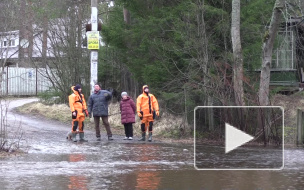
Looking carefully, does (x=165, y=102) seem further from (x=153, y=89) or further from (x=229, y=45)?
(x=229, y=45)

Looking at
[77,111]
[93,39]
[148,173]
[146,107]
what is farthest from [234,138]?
[93,39]

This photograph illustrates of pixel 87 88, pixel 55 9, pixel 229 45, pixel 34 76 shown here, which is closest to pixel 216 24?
pixel 229 45

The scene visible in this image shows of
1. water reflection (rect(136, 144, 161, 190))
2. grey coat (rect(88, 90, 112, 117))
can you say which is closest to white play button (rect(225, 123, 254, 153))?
water reflection (rect(136, 144, 161, 190))

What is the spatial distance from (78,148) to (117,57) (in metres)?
10.6

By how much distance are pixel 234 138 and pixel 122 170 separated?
4.44m

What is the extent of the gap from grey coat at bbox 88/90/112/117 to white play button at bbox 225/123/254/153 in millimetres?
4043

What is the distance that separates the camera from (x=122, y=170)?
→ 10766 millimetres

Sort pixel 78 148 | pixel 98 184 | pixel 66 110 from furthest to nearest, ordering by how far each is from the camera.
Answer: pixel 66 110 → pixel 78 148 → pixel 98 184

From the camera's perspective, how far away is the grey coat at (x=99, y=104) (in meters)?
16.2

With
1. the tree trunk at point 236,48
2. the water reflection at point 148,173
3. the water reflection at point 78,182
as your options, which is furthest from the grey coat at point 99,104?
the water reflection at point 78,182

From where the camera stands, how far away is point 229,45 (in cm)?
1838

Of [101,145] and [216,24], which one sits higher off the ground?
[216,24]

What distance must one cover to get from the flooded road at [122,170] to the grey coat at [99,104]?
60.5 inches

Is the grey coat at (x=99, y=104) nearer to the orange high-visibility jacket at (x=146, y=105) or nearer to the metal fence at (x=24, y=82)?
the orange high-visibility jacket at (x=146, y=105)
